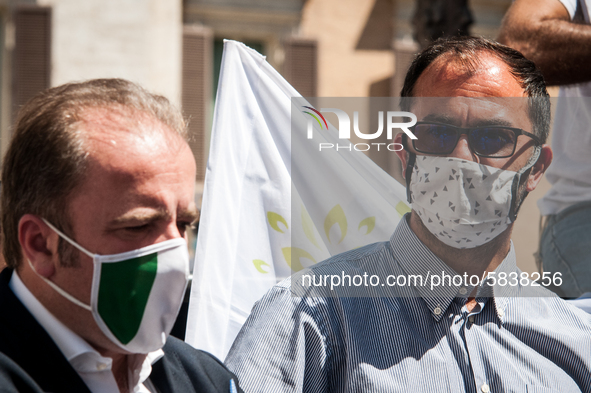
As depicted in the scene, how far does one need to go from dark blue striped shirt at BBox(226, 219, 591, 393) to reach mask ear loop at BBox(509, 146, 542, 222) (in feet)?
0.54

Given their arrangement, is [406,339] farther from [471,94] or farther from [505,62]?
[505,62]

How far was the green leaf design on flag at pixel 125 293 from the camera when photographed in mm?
1361

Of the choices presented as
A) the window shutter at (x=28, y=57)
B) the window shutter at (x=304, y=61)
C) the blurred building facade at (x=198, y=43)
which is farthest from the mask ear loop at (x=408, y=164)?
the window shutter at (x=304, y=61)

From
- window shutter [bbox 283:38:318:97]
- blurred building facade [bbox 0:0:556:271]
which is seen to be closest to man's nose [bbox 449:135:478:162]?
blurred building facade [bbox 0:0:556:271]

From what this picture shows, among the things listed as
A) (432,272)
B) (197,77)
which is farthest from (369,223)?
(197,77)

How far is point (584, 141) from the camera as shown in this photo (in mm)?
2461

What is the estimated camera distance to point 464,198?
70.1 inches

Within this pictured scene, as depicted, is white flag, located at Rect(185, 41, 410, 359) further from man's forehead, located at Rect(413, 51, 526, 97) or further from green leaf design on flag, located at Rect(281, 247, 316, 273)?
man's forehead, located at Rect(413, 51, 526, 97)

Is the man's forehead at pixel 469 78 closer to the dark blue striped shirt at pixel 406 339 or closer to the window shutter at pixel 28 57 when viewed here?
the dark blue striped shirt at pixel 406 339

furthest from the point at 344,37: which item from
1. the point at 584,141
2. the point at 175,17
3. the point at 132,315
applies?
the point at 132,315

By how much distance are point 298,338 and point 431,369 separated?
0.38m

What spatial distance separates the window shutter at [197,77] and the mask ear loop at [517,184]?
7.83 metres

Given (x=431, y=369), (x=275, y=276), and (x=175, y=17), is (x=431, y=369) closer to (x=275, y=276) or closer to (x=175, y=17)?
(x=275, y=276)

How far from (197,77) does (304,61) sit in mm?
1711
